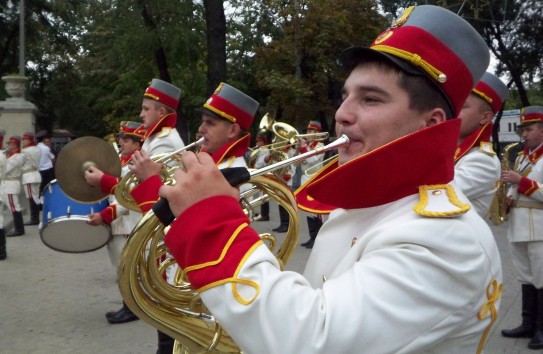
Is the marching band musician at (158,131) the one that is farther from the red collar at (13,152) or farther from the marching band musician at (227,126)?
the red collar at (13,152)

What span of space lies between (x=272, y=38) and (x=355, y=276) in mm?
21538

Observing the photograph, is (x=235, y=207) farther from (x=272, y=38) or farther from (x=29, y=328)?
(x=272, y=38)

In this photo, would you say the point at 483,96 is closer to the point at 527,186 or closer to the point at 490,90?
the point at 490,90

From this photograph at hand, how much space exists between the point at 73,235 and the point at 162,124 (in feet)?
3.99

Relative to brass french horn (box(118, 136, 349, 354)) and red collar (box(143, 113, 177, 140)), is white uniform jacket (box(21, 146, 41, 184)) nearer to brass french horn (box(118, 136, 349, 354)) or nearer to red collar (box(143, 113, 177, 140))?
red collar (box(143, 113, 177, 140))

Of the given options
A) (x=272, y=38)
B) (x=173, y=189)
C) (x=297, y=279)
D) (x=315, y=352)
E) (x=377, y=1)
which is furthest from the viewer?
(x=272, y=38)

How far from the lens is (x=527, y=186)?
17.5 ft

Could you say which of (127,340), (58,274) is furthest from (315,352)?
(58,274)

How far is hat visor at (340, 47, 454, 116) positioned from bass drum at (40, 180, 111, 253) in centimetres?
388

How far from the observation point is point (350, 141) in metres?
1.66

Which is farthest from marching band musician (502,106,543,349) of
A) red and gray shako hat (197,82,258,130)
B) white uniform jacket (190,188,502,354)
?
white uniform jacket (190,188,502,354)

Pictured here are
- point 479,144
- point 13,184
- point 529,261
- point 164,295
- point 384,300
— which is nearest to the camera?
point 384,300

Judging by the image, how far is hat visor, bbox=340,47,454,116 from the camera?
162 centimetres

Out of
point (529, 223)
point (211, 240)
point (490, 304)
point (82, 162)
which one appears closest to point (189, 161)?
point (211, 240)
